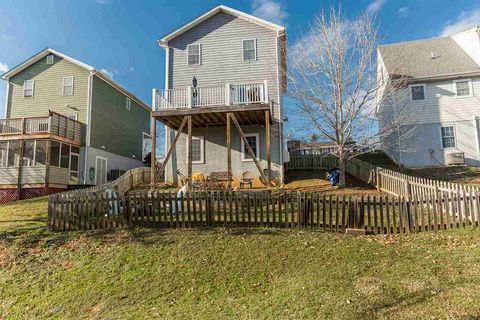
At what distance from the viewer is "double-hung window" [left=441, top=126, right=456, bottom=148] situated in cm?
1973

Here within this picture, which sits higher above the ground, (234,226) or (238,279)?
(234,226)

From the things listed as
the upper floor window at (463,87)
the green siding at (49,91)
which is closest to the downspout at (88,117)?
the green siding at (49,91)

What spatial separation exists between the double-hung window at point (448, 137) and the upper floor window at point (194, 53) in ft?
53.0

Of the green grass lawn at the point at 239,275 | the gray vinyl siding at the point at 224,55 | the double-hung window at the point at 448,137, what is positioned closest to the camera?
the green grass lawn at the point at 239,275

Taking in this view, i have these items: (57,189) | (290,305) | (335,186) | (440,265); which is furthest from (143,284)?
(57,189)

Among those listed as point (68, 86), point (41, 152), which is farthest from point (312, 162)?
point (68, 86)

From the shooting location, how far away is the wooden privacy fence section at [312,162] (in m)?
21.8

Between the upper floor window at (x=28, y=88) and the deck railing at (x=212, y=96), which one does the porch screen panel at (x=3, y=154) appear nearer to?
the upper floor window at (x=28, y=88)

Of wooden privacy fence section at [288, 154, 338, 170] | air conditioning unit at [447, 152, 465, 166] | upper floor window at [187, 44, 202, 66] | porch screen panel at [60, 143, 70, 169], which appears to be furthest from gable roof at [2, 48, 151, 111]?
air conditioning unit at [447, 152, 465, 166]

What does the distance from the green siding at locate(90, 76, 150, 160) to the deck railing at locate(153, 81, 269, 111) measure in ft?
26.9

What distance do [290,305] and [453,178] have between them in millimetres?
15365

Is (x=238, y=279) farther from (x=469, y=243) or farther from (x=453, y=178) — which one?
(x=453, y=178)

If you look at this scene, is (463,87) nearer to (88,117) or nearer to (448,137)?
(448,137)

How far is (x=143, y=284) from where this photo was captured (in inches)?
227
